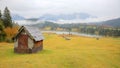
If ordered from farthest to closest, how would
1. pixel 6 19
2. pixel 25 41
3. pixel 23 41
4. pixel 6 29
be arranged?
pixel 6 19 → pixel 6 29 → pixel 23 41 → pixel 25 41

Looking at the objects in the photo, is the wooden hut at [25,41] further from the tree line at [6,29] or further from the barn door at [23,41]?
the tree line at [6,29]

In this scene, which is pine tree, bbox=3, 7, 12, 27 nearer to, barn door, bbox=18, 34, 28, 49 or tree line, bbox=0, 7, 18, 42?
tree line, bbox=0, 7, 18, 42

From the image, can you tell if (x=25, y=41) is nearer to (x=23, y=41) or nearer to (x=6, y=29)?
(x=23, y=41)

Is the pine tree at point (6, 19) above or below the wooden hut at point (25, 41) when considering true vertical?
above

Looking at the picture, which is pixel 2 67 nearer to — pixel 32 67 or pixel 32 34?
pixel 32 67

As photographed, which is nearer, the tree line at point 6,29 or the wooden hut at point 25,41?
the wooden hut at point 25,41

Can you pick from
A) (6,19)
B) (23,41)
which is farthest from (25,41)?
(6,19)

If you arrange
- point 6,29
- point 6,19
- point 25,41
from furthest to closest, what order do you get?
point 6,19, point 6,29, point 25,41

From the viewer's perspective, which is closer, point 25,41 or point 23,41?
point 25,41

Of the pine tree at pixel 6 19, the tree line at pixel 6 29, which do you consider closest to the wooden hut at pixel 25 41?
the tree line at pixel 6 29

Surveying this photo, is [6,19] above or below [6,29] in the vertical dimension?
above

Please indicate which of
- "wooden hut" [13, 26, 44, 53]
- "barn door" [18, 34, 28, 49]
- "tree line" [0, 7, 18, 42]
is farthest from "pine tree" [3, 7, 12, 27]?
"barn door" [18, 34, 28, 49]

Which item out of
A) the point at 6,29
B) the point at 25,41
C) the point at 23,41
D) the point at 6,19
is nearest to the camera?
the point at 25,41

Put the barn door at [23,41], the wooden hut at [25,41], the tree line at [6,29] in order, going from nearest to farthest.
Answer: the wooden hut at [25,41], the barn door at [23,41], the tree line at [6,29]
